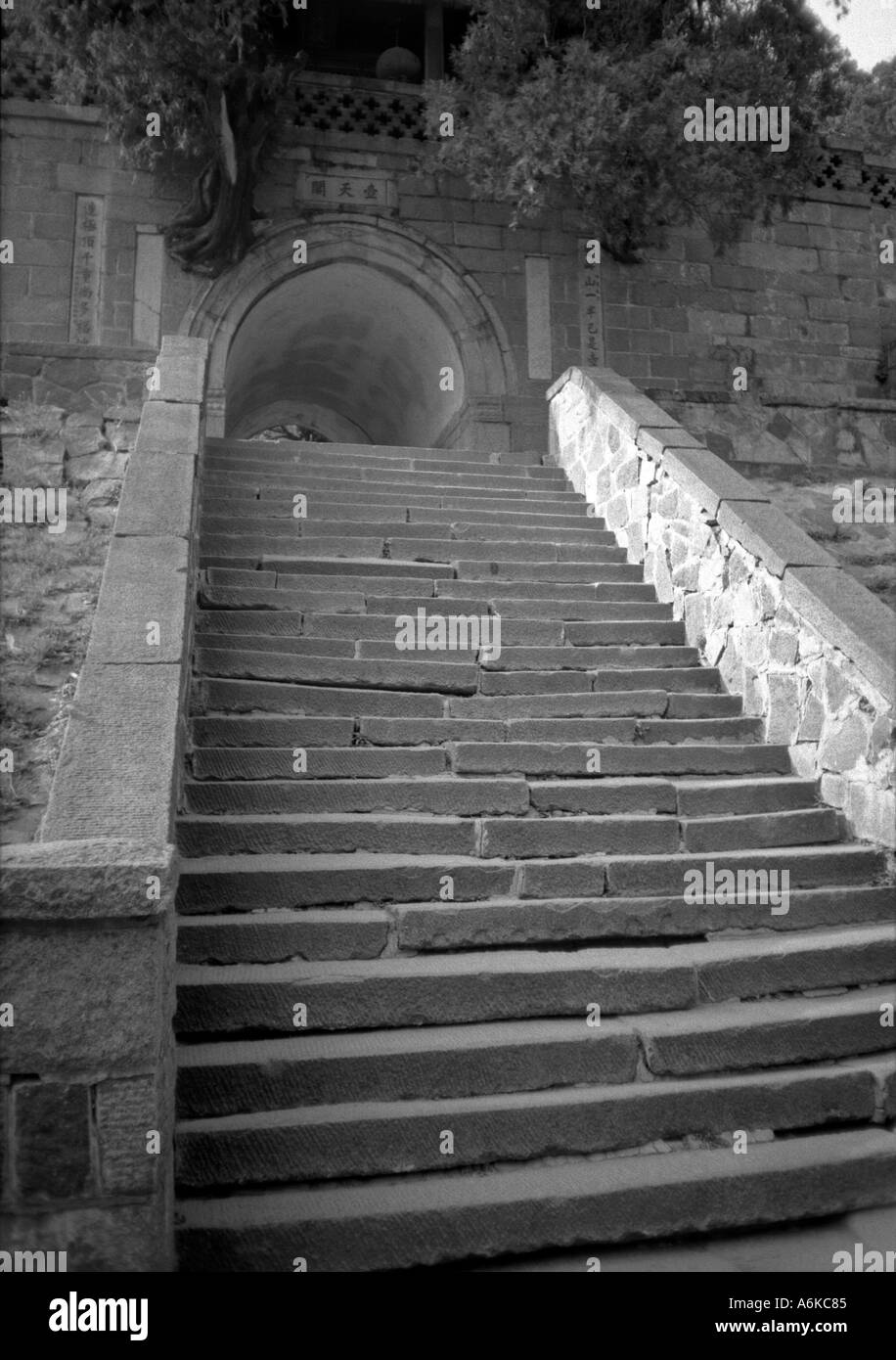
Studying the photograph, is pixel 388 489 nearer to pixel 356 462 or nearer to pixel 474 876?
pixel 356 462

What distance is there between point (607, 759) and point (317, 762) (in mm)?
1261

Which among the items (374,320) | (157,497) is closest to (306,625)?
(157,497)

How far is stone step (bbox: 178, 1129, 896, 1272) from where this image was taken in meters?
2.58

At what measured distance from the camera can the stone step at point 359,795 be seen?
12.7 ft

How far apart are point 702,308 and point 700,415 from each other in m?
2.05

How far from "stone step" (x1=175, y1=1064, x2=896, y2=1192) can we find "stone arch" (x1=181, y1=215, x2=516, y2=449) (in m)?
7.93

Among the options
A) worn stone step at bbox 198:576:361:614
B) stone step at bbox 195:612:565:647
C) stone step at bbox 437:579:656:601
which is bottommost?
stone step at bbox 195:612:565:647

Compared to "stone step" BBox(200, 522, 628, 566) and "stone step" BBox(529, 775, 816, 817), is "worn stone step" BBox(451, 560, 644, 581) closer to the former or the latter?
"stone step" BBox(200, 522, 628, 566)

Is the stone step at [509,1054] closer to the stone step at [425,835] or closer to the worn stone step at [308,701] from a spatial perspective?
the stone step at [425,835]

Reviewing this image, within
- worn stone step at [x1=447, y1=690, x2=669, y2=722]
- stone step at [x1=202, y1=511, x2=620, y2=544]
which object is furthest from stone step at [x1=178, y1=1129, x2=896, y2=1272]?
stone step at [x1=202, y1=511, x2=620, y2=544]

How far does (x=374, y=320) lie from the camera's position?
38.2ft

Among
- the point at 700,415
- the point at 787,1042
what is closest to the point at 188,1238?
the point at 787,1042
